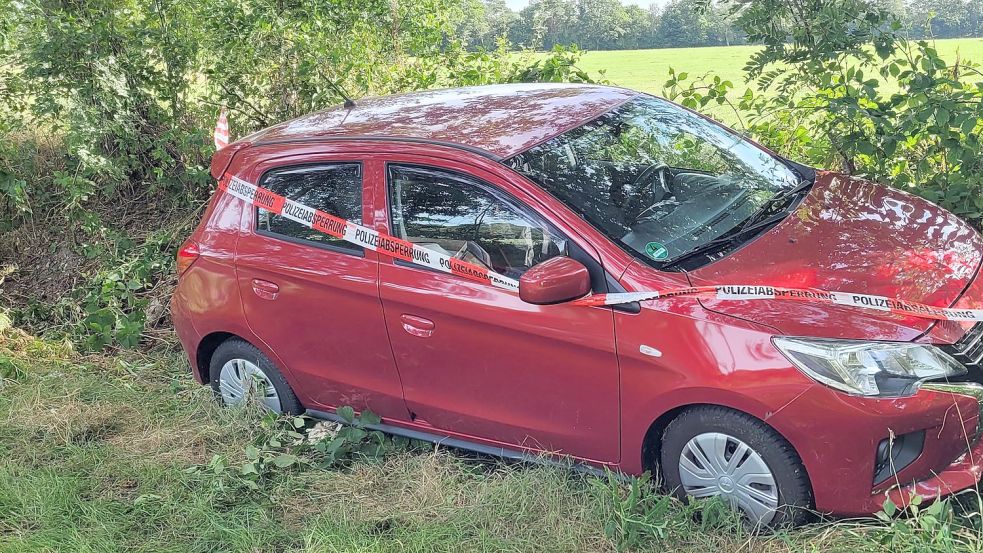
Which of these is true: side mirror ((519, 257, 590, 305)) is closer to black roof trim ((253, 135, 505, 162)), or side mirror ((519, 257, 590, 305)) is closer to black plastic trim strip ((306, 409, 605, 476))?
black roof trim ((253, 135, 505, 162))

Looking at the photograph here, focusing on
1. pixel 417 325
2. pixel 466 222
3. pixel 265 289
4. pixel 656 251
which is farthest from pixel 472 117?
pixel 265 289

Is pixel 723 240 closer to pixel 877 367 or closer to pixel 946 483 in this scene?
pixel 877 367

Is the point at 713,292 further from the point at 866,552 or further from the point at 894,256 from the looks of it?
the point at 866,552

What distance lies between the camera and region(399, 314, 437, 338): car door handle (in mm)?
3781

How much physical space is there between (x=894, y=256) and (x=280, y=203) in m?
2.83

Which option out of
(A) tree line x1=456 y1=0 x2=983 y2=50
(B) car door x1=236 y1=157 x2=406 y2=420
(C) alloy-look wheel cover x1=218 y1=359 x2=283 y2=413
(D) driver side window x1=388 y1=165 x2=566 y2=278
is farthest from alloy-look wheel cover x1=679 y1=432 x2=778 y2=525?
(A) tree line x1=456 y1=0 x2=983 y2=50

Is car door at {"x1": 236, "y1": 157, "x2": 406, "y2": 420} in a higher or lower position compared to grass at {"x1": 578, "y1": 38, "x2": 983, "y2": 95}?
lower

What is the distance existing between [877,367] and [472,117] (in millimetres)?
2146

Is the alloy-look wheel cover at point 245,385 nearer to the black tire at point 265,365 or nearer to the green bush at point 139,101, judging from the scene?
the black tire at point 265,365

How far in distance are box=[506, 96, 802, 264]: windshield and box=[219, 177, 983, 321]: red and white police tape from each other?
264mm

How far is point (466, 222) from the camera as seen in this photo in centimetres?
375

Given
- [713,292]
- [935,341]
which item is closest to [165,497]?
[713,292]

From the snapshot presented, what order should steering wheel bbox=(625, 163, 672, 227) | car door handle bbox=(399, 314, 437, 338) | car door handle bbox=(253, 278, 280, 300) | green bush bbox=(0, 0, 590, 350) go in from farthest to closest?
1. green bush bbox=(0, 0, 590, 350)
2. car door handle bbox=(253, 278, 280, 300)
3. car door handle bbox=(399, 314, 437, 338)
4. steering wheel bbox=(625, 163, 672, 227)

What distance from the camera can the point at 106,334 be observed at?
6305 mm
